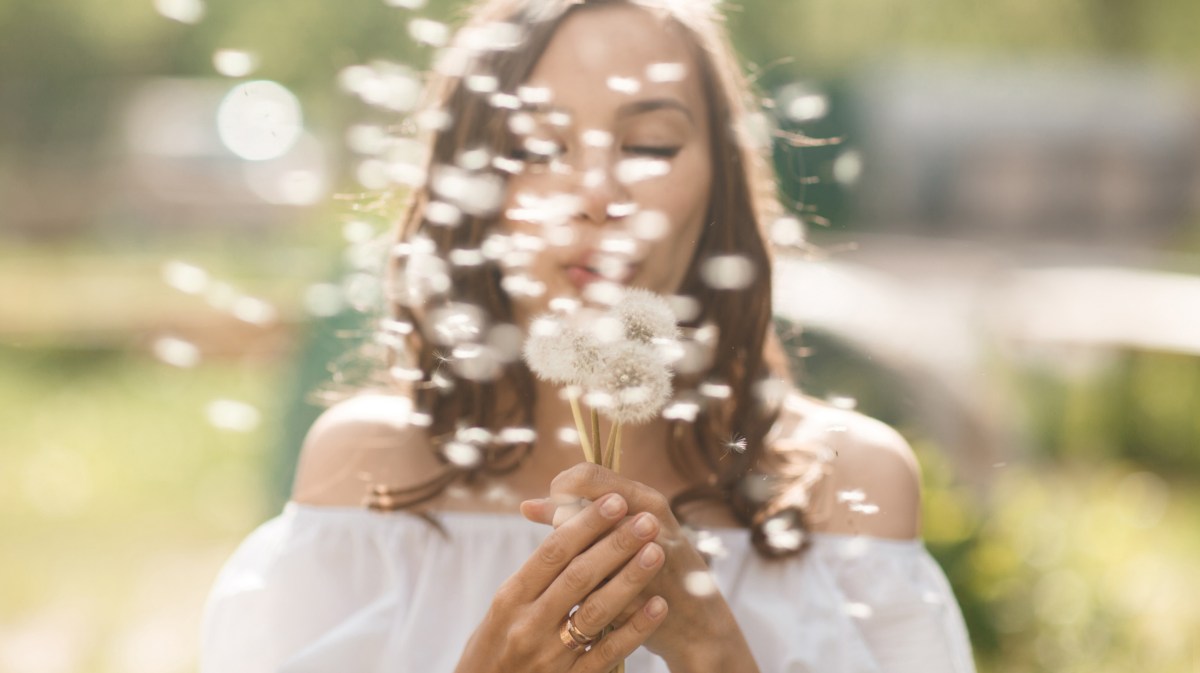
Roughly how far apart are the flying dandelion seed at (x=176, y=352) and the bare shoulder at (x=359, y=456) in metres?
4.91

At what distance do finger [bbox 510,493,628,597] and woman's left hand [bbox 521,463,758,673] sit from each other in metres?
0.01

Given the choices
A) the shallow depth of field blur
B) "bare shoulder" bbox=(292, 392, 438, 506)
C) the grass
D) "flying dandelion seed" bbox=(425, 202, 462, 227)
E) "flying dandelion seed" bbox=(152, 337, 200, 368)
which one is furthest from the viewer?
"flying dandelion seed" bbox=(152, 337, 200, 368)

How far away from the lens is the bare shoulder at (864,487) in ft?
4.67

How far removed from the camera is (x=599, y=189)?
112 cm

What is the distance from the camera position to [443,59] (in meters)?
1.38

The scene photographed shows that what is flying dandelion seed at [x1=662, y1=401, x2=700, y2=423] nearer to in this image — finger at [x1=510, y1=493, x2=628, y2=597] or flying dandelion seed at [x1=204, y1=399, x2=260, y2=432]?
finger at [x1=510, y1=493, x2=628, y2=597]

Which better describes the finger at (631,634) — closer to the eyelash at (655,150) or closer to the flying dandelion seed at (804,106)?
the eyelash at (655,150)

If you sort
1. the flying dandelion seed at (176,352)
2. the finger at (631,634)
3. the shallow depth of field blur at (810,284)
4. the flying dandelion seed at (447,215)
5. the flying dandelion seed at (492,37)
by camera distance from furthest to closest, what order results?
1. the flying dandelion seed at (176,352)
2. the shallow depth of field blur at (810,284)
3. the flying dandelion seed at (447,215)
4. the flying dandelion seed at (492,37)
5. the finger at (631,634)

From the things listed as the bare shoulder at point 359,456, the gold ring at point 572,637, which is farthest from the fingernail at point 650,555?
the bare shoulder at point 359,456

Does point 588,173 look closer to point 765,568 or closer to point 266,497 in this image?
point 765,568

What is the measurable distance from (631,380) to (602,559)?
0.52 ft

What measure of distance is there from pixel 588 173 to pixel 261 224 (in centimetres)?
1135

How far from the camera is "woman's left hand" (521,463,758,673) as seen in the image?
944mm

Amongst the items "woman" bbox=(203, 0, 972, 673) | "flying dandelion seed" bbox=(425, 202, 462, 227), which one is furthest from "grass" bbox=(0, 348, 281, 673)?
"flying dandelion seed" bbox=(425, 202, 462, 227)
